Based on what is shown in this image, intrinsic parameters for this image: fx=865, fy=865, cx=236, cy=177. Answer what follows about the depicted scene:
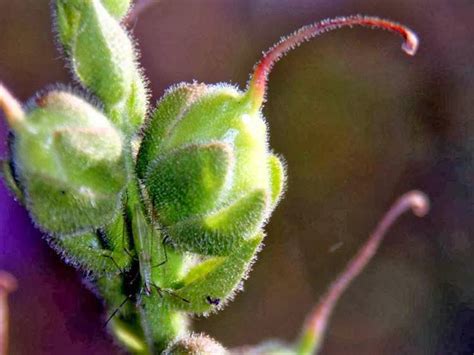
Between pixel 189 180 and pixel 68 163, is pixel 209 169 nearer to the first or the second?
pixel 189 180

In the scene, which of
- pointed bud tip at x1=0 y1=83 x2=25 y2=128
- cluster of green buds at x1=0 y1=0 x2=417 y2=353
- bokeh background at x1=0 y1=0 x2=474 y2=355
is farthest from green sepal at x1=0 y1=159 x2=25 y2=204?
bokeh background at x1=0 y1=0 x2=474 y2=355

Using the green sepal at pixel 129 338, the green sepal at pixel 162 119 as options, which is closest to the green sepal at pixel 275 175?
the green sepal at pixel 162 119

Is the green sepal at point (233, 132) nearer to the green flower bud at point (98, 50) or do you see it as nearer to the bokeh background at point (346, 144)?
the green flower bud at point (98, 50)

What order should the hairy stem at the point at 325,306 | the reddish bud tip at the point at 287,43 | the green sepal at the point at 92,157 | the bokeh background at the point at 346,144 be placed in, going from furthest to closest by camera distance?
the bokeh background at the point at 346,144
the reddish bud tip at the point at 287,43
the green sepal at the point at 92,157
the hairy stem at the point at 325,306

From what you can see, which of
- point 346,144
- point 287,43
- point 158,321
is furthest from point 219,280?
point 346,144

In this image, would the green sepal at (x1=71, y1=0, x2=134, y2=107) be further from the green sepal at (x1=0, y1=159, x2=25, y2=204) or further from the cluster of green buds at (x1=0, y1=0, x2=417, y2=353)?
the green sepal at (x1=0, y1=159, x2=25, y2=204)

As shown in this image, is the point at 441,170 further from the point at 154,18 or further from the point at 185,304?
the point at 185,304
